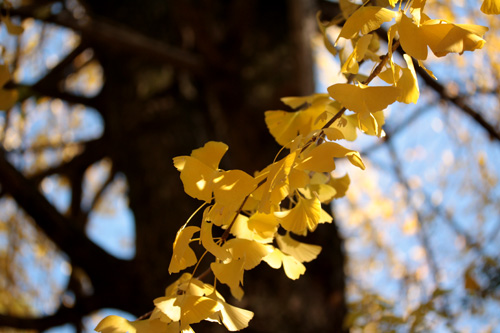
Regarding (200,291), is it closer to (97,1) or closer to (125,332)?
(125,332)

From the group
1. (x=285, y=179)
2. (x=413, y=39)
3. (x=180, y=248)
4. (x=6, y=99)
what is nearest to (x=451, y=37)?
(x=413, y=39)

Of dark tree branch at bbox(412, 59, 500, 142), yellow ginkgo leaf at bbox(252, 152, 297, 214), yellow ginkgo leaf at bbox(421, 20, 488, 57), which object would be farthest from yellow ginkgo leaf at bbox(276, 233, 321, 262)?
dark tree branch at bbox(412, 59, 500, 142)

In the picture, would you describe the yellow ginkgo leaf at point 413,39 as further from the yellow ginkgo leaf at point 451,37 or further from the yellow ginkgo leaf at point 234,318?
the yellow ginkgo leaf at point 234,318

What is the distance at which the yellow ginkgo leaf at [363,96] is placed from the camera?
0.40 metres

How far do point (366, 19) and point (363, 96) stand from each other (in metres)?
0.06

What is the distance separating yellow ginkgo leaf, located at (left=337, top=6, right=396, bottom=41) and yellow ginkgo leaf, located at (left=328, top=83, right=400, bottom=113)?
0.04m

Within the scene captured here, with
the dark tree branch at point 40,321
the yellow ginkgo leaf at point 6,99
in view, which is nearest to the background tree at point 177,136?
the dark tree branch at point 40,321

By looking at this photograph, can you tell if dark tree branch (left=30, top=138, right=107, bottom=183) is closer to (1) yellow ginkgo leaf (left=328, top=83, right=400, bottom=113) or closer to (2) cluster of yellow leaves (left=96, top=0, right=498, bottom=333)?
(2) cluster of yellow leaves (left=96, top=0, right=498, bottom=333)

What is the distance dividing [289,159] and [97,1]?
163 cm

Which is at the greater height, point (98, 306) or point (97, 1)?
point (97, 1)

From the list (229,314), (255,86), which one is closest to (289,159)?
(229,314)

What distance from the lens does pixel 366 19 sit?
0.41m

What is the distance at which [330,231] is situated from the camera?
1.28 meters

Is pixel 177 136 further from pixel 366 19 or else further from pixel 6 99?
pixel 366 19
